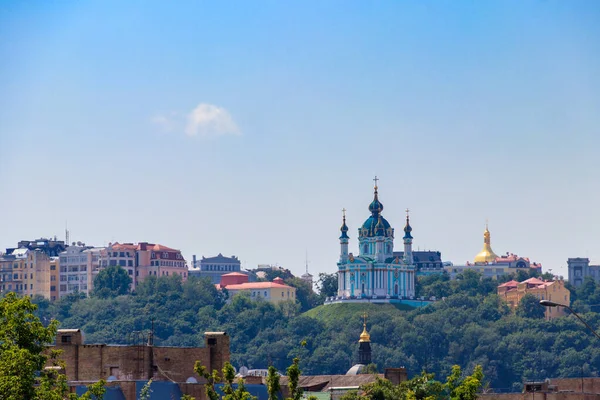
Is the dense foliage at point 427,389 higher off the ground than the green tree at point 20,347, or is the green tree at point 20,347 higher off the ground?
the green tree at point 20,347

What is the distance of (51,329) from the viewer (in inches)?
2601

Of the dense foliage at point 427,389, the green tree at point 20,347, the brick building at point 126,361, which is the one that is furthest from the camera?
the brick building at point 126,361

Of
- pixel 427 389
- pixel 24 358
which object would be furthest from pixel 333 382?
pixel 24 358

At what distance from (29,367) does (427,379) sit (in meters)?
20.7

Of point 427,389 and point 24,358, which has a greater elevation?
point 24,358

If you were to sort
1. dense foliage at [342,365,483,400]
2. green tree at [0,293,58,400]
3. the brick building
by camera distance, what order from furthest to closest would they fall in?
the brick building → dense foliage at [342,365,483,400] → green tree at [0,293,58,400]

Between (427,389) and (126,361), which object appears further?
(126,361)

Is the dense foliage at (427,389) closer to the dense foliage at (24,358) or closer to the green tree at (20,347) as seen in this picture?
the dense foliage at (24,358)

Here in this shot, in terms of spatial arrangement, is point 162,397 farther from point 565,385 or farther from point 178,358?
point 565,385

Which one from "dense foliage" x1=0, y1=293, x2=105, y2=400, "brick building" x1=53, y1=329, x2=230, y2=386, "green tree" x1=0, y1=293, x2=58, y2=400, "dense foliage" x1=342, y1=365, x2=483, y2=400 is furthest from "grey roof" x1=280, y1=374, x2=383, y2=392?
"green tree" x1=0, y1=293, x2=58, y2=400

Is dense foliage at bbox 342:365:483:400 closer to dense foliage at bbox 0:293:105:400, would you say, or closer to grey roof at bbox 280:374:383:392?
dense foliage at bbox 0:293:105:400

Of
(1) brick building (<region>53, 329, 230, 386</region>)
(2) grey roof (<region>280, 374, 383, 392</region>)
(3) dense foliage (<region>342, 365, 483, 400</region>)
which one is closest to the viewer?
(3) dense foliage (<region>342, 365, 483, 400</region>)

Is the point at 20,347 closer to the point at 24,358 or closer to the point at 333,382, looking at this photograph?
the point at 24,358

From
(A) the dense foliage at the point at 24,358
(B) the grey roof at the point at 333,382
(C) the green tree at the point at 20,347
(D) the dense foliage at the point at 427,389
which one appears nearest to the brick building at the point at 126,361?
(D) the dense foliage at the point at 427,389
